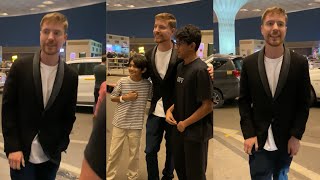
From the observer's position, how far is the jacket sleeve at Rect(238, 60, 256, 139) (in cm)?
176

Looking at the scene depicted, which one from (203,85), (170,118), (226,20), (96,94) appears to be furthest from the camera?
(226,20)

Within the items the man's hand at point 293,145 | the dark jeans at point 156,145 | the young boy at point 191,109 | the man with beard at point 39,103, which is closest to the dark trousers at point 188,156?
the young boy at point 191,109

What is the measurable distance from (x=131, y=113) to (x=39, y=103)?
488 mm

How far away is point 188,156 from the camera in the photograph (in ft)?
5.37

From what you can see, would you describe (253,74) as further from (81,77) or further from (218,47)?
(81,77)

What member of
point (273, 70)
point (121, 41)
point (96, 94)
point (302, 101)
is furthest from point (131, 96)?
point (302, 101)

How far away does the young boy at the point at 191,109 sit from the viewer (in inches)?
61.8

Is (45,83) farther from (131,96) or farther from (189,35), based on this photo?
(189,35)

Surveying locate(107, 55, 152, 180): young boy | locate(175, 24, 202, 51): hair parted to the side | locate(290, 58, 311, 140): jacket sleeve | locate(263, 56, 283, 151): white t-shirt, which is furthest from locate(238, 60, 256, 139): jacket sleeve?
locate(107, 55, 152, 180): young boy

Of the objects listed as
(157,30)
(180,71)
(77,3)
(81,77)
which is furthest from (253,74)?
(77,3)

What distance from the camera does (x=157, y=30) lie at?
168cm

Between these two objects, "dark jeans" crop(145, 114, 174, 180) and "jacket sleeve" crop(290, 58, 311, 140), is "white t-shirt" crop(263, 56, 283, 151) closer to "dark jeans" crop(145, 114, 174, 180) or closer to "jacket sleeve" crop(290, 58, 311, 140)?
"jacket sleeve" crop(290, 58, 311, 140)

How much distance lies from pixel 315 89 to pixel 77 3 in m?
1.96

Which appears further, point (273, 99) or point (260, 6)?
point (260, 6)
